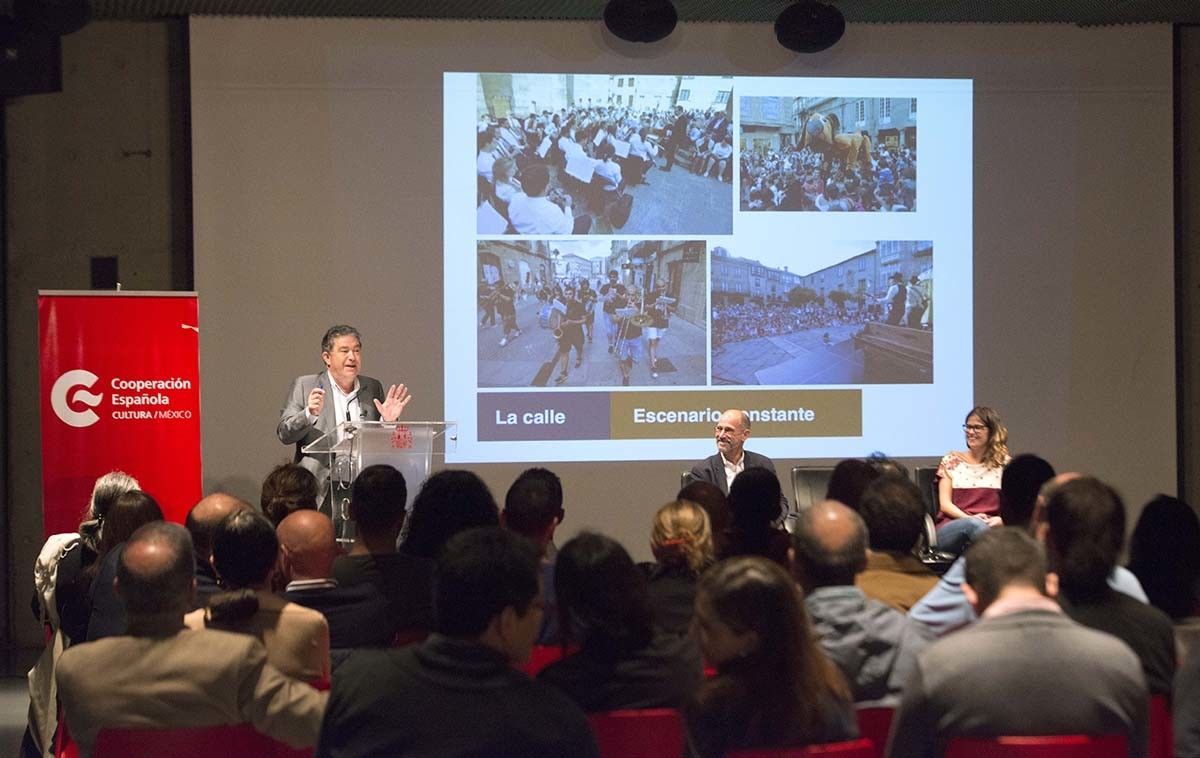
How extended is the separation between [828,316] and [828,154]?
0.95 meters

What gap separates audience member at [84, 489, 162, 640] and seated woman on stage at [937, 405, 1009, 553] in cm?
393

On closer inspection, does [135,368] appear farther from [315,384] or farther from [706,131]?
[706,131]

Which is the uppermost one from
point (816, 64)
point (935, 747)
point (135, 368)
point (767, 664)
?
point (816, 64)

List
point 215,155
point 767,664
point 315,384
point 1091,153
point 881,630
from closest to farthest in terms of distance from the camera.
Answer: point 767,664 < point 881,630 < point 315,384 < point 215,155 < point 1091,153

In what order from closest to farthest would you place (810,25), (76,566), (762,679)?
1. (762,679)
2. (76,566)
3. (810,25)

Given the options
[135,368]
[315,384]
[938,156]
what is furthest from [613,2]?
[135,368]

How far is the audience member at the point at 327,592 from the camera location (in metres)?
3.39

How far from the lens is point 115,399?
6602mm

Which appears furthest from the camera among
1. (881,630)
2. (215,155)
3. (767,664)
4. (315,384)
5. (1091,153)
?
(1091,153)

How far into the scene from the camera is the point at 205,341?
7.53m

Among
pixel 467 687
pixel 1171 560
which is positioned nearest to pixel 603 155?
pixel 1171 560

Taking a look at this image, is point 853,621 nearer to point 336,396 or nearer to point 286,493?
point 286,493

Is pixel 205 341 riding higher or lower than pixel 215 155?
lower

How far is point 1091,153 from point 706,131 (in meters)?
2.40
